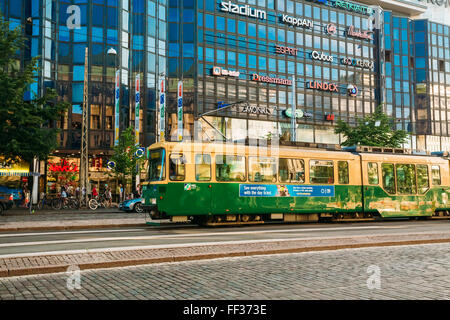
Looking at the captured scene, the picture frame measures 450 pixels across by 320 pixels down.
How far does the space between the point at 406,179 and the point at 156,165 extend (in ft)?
37.8

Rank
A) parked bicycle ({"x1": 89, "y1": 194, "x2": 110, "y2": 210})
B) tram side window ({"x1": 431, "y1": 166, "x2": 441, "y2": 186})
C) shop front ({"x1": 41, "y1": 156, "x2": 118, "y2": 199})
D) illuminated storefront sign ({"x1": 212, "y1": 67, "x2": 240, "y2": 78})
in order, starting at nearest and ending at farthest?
tram side window ({"x1": 431, "y1": 166, "x2": 441, "y2": 186}) < parked bicycle ({"x1": 89, "y1": 194, "x2": 110, "y2": 210}) < shop front ({"x1": 41, "y1": 156, "x2": 118, "y2": 199}) < illuminated storefront sign ({"x1": 212, "y1": 67, "x2": 240, "y2": 78})

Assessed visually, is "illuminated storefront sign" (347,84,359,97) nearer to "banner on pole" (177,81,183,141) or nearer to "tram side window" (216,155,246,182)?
"banner on pole" (177,81,183,141)

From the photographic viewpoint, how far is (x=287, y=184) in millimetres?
17328

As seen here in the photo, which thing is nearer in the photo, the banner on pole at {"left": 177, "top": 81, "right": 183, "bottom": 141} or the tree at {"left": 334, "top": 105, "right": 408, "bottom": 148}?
the tree at {"left": 334, "top": 105, "right": 408, "bottom": 148}

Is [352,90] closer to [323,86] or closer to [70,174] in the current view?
[323,86]

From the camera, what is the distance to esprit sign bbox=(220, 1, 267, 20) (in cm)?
4895

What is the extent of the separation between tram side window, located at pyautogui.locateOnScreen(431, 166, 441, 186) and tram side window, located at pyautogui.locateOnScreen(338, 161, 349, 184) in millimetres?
5176

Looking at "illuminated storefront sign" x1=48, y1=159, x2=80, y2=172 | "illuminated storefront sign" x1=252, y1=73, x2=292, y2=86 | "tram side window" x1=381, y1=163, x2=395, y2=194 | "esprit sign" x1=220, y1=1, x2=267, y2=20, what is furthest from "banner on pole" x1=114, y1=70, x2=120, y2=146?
"tram side window" x1=381, y1=163, x2=395, y2=194

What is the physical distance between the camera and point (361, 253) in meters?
9.13

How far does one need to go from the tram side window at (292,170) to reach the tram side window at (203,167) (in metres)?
3.09

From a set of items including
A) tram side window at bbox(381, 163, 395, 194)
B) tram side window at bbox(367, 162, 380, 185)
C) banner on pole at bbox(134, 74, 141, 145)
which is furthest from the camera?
banner on pole at bbox(134, 74, 141, 145)

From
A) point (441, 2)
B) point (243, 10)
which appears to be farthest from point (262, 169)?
point (441, 2)

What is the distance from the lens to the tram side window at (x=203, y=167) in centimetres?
1568

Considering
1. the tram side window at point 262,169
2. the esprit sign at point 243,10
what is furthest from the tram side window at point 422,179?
the esprit sign at point 243,10
